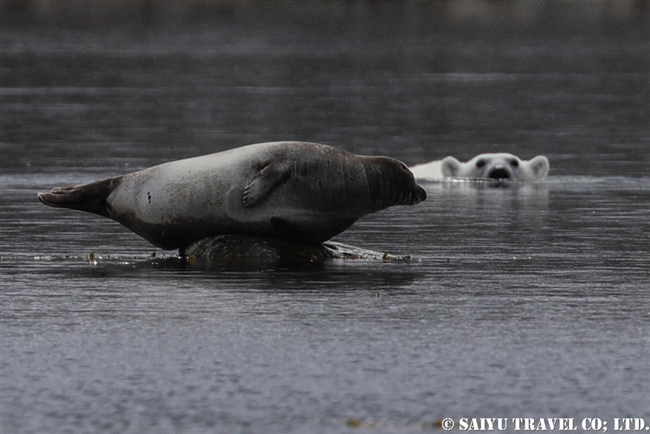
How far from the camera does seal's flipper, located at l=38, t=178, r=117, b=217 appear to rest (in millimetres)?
14258

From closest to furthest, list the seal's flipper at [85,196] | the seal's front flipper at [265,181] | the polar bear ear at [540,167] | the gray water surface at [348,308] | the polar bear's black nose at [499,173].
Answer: the gray water surface at [348,308], the seal's front flipper at [265,181], the seal's flipper at [85,196], the polar bear ear at [540,167], the polar bear's black nose at [499,173]

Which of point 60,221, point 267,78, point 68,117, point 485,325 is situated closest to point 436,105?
point 68,117

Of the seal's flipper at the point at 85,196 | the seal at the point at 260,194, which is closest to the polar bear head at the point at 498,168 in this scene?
the seal at the point at 260,194

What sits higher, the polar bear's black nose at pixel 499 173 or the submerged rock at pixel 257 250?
the polar bear's black nose at pixel 499 173

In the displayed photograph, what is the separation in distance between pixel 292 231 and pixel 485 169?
11265 mm

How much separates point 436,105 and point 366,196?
30.0 metres

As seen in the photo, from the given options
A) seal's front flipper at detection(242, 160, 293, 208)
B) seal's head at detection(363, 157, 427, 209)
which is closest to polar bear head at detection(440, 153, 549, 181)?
seal's head at detection(363, 157, 427, 209)

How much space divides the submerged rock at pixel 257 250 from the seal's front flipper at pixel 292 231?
45mm

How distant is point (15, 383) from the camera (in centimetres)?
897

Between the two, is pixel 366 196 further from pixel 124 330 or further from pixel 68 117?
pixel 68 117

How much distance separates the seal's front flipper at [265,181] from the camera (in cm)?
1345

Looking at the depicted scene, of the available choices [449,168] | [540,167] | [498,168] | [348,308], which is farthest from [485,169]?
[348,308]
